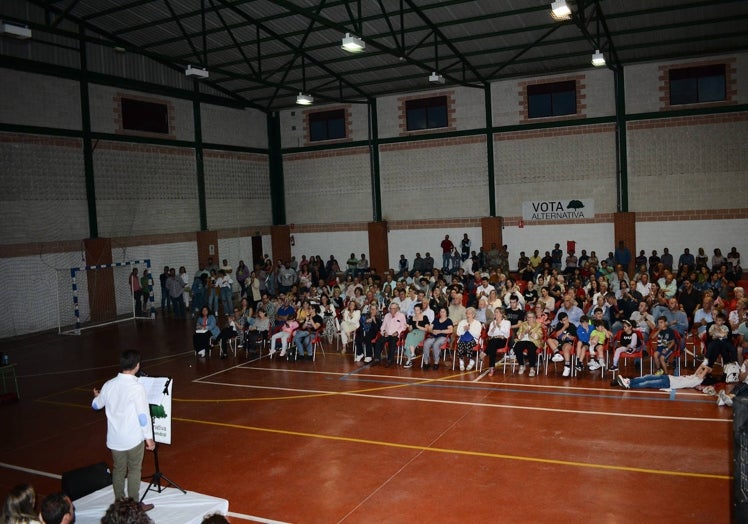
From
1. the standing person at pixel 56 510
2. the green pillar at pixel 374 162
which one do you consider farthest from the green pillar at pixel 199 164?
the standing person at pixel 56 510

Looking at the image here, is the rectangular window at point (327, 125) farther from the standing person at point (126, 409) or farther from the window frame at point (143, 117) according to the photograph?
the standing person at point (126, 409)

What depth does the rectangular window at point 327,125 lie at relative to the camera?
89.4ft

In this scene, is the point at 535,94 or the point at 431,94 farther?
the point at 431,94

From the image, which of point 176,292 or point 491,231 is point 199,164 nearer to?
point 176,292

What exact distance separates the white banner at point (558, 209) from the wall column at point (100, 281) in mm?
15119

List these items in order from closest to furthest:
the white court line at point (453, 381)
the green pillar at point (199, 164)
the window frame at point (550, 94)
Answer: the white court line at point (453, 381) → the window frame at point (550, 94) → the green pillar at point (199, 164)

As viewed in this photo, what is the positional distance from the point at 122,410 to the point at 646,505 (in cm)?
542

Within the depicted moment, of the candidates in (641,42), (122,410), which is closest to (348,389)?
(122,410)

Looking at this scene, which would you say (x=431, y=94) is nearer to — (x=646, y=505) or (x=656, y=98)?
(x=656, y=98)

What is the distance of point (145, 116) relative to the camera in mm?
22875

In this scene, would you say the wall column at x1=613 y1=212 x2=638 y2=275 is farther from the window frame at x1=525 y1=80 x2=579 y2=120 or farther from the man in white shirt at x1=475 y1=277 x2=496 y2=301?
the man in white shirt at x1=475 y1=277 x2=496 y2=301

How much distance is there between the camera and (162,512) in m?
6.71

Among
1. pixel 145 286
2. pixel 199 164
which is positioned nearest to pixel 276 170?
pixel 199 164

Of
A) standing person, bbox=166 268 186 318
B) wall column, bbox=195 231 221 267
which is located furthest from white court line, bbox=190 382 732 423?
wall column, bbox=195 231 221 267
